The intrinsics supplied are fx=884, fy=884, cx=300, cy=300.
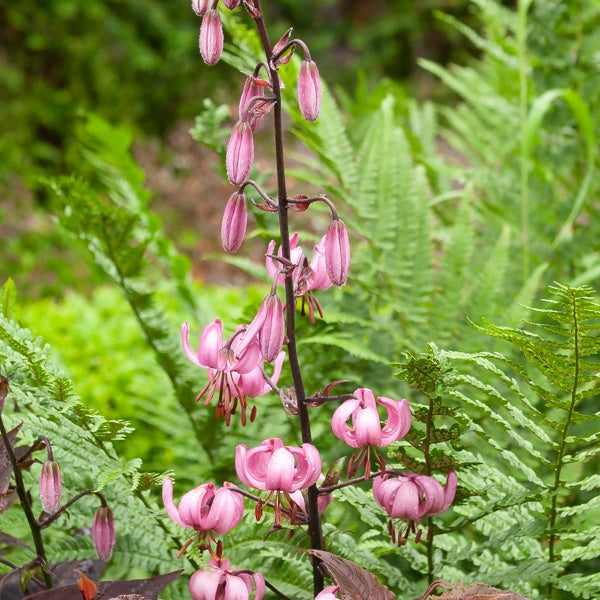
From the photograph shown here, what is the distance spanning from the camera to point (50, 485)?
2.84ft

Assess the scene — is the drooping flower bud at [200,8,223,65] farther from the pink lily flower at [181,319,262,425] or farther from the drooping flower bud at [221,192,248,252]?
the pink lily flower at [181,319,262,425]

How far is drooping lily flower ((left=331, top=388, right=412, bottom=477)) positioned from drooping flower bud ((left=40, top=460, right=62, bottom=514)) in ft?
0.92

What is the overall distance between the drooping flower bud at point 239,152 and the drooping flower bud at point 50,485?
1.09 ft

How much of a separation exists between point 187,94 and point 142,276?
578cm

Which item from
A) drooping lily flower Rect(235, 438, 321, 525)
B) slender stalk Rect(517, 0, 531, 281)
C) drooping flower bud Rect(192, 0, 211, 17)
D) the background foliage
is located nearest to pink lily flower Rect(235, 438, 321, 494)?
drooping lily flower Rect(235, 438, 321, 525)

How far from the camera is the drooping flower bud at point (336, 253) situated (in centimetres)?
87

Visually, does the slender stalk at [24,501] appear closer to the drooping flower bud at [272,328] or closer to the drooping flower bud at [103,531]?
the drooping flower bud at [103,531]

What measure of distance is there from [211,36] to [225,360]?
0.32 meters

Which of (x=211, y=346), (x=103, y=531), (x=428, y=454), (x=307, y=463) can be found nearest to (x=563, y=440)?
(x=428, y=454)

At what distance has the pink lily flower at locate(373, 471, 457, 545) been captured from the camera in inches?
33.0

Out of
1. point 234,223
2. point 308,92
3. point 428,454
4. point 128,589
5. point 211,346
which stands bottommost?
point 128,589

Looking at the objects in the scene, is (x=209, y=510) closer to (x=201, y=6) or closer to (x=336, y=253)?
(x=336, y=253)

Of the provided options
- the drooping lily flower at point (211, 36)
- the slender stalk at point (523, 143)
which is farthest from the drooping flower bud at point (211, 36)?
the slender stalk at point (523, 143)

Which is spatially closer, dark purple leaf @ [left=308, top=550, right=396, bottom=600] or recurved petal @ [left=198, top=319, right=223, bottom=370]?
dark purple leaf @ [left=308, top=550, right=396, bottom=600]
